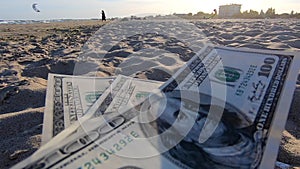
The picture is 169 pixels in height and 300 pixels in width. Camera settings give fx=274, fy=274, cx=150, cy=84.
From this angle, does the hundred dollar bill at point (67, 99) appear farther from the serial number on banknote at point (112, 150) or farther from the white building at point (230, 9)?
the white building at point (230, 9)

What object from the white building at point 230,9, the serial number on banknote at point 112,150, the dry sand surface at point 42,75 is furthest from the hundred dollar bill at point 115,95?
the white building at point 230,9

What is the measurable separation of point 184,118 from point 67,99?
1.80 ft

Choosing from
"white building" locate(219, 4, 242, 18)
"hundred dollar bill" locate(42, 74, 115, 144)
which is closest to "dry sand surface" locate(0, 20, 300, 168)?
"hundred dollar bill" locate(42, 74, 115, 144)

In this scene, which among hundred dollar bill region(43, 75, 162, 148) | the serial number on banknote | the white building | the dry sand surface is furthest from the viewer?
the white building

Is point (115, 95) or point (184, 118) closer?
point (184, 118)

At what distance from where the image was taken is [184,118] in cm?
99

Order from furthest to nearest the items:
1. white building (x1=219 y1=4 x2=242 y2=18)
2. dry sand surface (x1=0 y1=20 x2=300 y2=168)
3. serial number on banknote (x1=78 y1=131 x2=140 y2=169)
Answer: white building (x1=219 y1=4 x2=242 y2=18) → dry sand surface (x1=0 y1=20 x2=300 y2=168) → serial number on banknote (x1=78 y1=131 x2=140 y2=169)

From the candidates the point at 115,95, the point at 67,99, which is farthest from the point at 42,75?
the point at 115,95

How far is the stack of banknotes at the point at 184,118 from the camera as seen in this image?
800mm

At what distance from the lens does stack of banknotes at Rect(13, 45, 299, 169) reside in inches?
31.5

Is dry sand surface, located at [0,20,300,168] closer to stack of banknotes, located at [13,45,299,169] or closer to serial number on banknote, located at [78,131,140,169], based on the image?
stack of banknotes, located at [13,45,299,169]

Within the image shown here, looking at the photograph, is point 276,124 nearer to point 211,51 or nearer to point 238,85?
point 238,85

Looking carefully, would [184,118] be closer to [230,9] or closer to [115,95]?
[115,95]

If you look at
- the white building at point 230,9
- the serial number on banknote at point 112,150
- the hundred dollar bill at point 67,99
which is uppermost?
the white building at point 230,9
